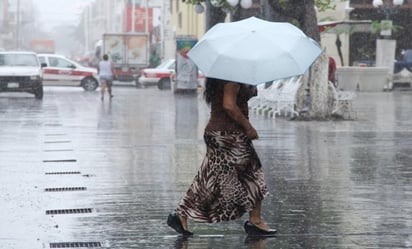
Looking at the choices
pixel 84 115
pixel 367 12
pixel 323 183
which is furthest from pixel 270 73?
pixel 367 12

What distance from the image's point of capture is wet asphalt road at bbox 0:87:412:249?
8.85 m

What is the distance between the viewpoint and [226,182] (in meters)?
8.55

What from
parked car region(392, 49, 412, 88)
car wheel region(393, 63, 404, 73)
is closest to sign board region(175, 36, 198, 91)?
parked car region(392, 49, 412, 88)

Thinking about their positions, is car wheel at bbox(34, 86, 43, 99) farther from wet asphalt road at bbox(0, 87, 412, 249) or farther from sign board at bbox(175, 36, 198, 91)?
wet asphalt road at bbox(0, 87, 412, 249)

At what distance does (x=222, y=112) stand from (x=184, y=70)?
30.0m

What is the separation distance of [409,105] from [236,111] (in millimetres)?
22052

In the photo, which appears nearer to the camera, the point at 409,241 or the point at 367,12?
the point at 409,241

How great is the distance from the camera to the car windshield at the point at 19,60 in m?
36.2

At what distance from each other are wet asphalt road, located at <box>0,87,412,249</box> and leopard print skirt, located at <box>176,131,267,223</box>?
0.84ft

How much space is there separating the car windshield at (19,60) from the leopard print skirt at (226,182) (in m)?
28.1

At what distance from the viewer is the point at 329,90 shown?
2266cm

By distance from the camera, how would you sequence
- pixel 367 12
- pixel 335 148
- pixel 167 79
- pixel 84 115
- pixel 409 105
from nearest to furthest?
pixel 335 148 → pixel 84 115 → pixel 409 105 → pixel 167 79 → pixel 367 12

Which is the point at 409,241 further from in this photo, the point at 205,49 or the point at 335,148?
the point at 335,148

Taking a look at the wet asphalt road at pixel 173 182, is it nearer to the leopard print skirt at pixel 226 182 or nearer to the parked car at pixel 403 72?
the leopard print skirt at pixel 226 182
